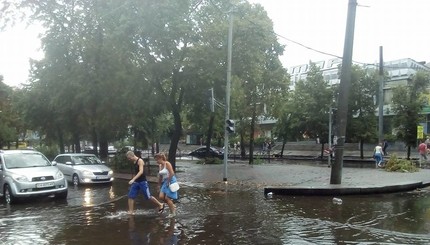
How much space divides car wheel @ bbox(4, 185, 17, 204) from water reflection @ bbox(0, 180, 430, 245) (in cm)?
31

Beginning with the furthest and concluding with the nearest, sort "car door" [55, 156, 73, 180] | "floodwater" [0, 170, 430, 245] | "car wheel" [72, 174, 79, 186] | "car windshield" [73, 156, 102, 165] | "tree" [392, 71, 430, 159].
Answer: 1. "tree" [392, 71, 430, 159]
2. "car windshield" [73, 156, 102, 165]
3. "car door" [55, 156, 73, 180]
4. "car wheel" [72, 174, 79, 186]
5. "floodwater" [0, 170, 430, 245]

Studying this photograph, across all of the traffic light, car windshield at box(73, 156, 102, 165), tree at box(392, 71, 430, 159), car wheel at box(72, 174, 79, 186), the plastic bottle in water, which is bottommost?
car wheel at box(72, 174, 79, 186)

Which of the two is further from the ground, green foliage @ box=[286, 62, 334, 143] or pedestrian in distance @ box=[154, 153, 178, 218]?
green foliage @ box=[286, 62, 334, 143]

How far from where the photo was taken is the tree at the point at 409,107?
3434 cm

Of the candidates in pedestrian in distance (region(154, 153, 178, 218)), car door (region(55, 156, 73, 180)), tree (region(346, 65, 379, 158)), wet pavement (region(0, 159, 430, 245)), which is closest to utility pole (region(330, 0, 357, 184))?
wet pavement (region(0, 159, 430, 245))

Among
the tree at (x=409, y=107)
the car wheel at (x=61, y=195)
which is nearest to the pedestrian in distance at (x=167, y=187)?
the car wheel at (x=61, y=195)

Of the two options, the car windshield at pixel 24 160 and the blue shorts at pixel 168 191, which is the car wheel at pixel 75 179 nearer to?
the car windshield at pixel 24 160

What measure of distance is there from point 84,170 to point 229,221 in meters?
10.8

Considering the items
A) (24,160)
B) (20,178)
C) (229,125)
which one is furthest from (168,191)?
(229,125)

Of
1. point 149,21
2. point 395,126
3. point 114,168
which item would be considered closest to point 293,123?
point 395,126

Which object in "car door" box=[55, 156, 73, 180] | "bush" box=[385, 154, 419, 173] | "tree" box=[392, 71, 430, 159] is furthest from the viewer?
"tree" box=[392, 71, 430, 159]

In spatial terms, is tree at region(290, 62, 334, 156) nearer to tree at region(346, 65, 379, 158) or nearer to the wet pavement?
tree at region(346, 65, 379, 158)

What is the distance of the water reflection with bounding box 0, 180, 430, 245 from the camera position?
788 centimetres

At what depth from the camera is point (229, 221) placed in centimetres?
958
